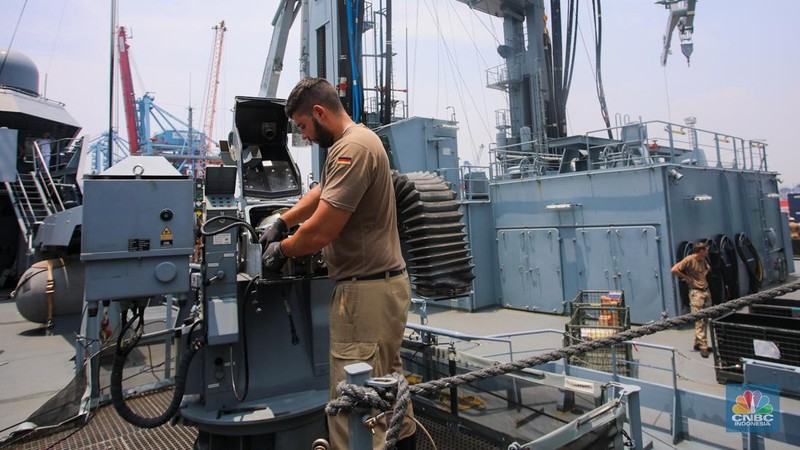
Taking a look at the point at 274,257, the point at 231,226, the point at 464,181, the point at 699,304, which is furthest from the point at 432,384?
the point at 464,181

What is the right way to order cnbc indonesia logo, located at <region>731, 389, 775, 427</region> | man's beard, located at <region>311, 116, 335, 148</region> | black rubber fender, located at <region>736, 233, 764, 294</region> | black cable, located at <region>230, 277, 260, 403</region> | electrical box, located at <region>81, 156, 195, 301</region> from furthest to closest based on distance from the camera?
black rubber fender, located at <region>736, 233, 764, 294</region>
cnbc indonesia logo, located at <region>731, 389, 775, 427</region>
black cable, located at <region>230, 277, 260, 403</region>
electrical box, located at <region>81, 156, 195, 301</region>
man's beard, located at <region>311, 116, 335, 148</region>

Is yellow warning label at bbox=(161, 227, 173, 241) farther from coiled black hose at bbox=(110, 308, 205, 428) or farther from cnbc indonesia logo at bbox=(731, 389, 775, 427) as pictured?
cnbc indonesia logo at bbox=(731, 389, 775, 427)

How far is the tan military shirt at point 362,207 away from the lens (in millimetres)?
2002

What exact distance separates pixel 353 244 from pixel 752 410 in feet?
12.6

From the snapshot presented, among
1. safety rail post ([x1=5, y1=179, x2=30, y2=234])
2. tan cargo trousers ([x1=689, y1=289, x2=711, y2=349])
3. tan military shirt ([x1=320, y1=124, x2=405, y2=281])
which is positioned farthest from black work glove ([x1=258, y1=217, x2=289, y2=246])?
safety rail post ([x1=5, y1=179, x2=30, y2=234])

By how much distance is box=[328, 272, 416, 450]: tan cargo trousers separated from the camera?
6.76ft

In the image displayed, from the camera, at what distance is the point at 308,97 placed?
2201 millimetres

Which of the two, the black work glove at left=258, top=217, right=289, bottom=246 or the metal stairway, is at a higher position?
the metal stairway

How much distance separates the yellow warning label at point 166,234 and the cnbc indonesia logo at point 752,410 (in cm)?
452

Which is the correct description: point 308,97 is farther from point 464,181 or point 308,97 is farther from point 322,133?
point 464,181

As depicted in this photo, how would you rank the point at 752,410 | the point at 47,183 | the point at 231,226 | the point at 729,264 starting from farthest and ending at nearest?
the point at 47,183
the point at 729,264
the point at 752,410
the point at 231,226

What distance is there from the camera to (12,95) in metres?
13.5

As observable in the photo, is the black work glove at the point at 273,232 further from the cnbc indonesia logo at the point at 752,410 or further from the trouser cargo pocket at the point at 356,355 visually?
the cnbc indonesia logo at the point at 752,410

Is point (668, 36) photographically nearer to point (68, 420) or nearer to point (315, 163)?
point (315, 163)
